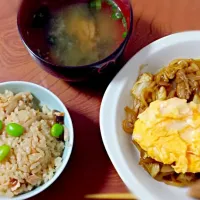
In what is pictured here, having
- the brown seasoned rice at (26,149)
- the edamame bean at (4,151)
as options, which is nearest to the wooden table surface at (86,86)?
the brown seasoned rice at (26,149)

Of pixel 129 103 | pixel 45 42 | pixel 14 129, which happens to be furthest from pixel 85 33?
pixel 14 129

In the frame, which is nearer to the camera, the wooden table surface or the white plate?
the white plate

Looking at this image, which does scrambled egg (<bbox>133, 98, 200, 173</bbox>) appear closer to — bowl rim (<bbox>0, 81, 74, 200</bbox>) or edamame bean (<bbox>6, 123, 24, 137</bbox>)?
bowl rim (<bbox>0, 81, 74, 200</bbox>)

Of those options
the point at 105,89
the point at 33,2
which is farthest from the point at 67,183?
the point at 33,2

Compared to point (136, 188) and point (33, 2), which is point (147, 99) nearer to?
point (136, 188)

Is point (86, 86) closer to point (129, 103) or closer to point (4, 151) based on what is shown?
point (129, 103)

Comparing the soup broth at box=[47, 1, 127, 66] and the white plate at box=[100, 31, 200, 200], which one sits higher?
the soup broth at box=[47, 1, 127, 66]

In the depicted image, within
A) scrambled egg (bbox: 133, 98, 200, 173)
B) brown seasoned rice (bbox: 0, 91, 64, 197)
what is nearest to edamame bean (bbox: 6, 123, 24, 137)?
brown seasoned rice (bbox: 0, 91, 64, 197)
